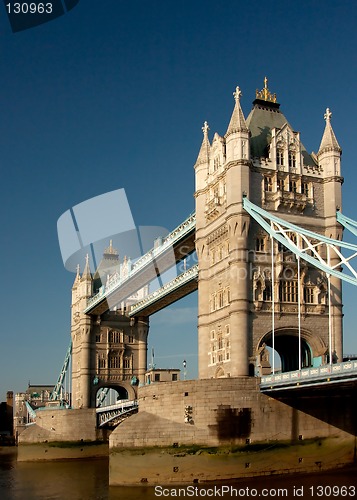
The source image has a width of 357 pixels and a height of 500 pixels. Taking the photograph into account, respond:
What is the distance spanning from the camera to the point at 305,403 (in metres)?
41.9

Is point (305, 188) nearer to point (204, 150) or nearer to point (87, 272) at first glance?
point (204, 150)

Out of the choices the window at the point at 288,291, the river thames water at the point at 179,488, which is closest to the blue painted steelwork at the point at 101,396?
the river thames water at the point at 179,488

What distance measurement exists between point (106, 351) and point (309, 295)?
37.4 m

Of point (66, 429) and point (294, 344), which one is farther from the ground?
point (294, 344)

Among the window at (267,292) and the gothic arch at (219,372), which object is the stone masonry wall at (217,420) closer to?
the gothic arch at (219,372)

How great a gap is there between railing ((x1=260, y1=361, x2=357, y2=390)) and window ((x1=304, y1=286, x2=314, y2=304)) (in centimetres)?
732

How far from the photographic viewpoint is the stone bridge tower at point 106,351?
7800cm

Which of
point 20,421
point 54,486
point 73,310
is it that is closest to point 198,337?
point 54,486

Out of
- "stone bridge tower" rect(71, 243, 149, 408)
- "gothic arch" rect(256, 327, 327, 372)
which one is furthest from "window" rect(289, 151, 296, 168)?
"stone bridge tower" rect(71, 243, 149, 408)

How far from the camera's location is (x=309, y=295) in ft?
153

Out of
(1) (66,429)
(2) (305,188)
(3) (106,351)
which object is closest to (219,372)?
(2) (305,188)

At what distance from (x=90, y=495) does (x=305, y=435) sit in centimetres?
1294

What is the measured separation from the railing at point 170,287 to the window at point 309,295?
12.5m

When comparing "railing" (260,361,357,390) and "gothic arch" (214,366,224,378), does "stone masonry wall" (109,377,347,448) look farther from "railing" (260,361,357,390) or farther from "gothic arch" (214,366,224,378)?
"gothic arch" (214,366,224,378)
